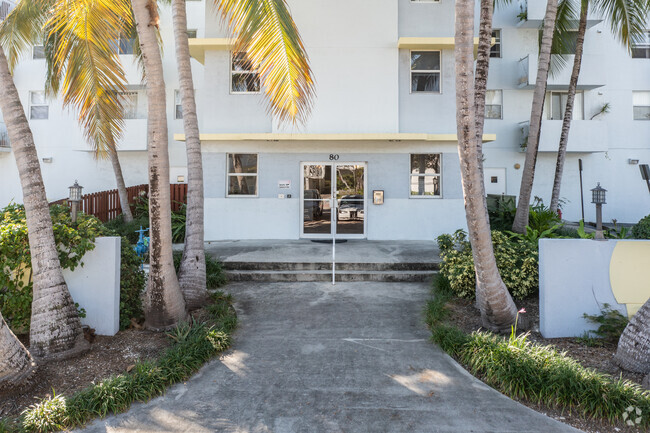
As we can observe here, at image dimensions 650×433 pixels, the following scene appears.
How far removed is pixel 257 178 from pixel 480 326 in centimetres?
803

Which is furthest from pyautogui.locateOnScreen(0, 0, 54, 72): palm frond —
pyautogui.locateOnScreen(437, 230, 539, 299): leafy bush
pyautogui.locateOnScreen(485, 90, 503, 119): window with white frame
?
pyautogui.locateOnScreen(485, 90, 503, 119): window with white frame

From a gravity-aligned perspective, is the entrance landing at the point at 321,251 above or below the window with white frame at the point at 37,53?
below

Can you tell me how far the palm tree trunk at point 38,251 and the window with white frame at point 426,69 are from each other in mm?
9804

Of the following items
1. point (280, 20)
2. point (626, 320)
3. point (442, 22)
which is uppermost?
point (442, 22)

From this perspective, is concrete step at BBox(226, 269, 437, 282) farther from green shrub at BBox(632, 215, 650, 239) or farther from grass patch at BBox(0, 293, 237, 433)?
green shrub at BBox(632, 215, 650, 239)

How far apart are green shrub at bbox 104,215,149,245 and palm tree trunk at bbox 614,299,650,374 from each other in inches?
408

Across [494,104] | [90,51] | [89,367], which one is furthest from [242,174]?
[494,104]

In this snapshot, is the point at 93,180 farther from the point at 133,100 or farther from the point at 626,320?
the point at 626,320

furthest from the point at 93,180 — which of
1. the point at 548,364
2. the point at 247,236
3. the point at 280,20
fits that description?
the point at 548,364

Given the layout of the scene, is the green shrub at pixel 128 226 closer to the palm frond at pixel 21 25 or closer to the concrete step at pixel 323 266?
the concrete step at pixel 323 266

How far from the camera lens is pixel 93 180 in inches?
623

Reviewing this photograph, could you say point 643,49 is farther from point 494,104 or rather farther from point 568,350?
point 568,350

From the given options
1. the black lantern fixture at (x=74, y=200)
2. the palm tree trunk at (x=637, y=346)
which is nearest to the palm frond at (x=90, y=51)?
the black lantern fixture at (x=74, y=200)

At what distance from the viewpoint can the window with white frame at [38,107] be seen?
16.0 metres
